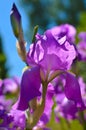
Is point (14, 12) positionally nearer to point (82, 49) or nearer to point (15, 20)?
point (15, 20)

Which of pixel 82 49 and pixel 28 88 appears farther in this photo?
pixel 82 49

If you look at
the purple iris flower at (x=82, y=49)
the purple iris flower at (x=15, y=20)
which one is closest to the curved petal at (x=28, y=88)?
the purple iris flower at (x=15, y=20)

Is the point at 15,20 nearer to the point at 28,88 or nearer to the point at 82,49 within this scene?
the point at 28,88

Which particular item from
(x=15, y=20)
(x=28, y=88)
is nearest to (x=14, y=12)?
(x=15, y=20)

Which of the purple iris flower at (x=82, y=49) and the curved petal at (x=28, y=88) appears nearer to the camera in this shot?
the curved petal at (x=28, y=88)

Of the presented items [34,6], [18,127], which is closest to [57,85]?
[18,127]

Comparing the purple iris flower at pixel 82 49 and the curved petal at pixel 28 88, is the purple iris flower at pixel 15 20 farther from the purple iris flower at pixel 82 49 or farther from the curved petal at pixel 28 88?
the purple iris flower at pixel 82 49

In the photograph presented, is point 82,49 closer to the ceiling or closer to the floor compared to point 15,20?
closer to the floor

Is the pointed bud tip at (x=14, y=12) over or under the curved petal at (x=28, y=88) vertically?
over

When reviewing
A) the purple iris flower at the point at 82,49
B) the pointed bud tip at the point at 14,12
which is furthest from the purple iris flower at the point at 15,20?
the purple iris flower at the point at 82,49

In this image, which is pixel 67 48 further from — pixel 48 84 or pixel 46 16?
pixel 46 16

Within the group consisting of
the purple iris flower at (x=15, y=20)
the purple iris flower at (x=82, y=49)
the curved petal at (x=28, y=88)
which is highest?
the purple iris flower at (x=15, y=20)
